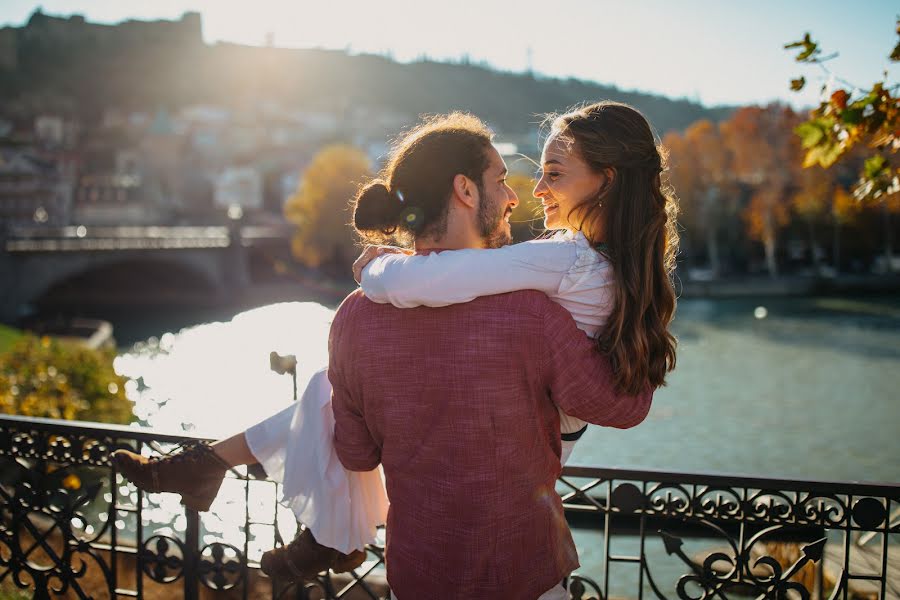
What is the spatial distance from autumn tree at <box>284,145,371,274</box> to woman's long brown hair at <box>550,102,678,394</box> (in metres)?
42.1

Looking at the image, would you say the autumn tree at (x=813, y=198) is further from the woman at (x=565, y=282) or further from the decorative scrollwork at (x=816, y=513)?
the woman at (x=565, y=282)

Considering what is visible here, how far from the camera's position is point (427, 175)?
6.65ft

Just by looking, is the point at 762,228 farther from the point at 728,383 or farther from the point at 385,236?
the point at 385,236

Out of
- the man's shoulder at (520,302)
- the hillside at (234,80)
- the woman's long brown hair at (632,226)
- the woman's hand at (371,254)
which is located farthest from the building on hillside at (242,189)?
the man's shoulder at (520,302)

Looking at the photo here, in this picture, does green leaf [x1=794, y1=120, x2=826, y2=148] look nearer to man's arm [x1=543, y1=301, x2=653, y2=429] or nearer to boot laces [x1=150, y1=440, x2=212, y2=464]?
man's arm [x1=543, y1=301, x2=653, y2=429]

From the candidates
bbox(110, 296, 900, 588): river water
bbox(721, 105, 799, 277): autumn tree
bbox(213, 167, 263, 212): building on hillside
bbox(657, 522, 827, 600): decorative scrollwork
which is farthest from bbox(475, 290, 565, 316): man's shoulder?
bbox(213, 167, 263, 212): building on hillside

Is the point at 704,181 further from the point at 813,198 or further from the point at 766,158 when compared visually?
the point at 813,198

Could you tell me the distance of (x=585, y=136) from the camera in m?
2.11

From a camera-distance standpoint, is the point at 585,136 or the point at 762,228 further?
the point at 762,228

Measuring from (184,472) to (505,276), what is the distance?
1182 millimetres

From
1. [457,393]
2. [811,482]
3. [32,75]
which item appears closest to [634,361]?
[457,393]

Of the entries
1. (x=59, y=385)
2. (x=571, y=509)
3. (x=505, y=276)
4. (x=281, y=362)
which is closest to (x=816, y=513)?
(x=571, y=509)

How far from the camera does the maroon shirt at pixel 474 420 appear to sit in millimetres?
1981

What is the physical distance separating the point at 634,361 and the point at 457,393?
414mm
